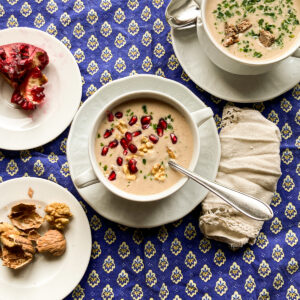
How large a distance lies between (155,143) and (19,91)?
775 mm

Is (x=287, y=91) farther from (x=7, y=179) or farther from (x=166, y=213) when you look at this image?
(x=7, y=179)

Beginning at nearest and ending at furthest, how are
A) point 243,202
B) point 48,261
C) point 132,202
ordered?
point 243,202 → point 132,202 → point 48,261

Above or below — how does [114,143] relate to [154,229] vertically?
above

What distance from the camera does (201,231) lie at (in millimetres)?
2158

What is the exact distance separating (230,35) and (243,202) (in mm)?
741

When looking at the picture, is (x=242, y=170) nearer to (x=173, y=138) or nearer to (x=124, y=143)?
(x=173, y=138)

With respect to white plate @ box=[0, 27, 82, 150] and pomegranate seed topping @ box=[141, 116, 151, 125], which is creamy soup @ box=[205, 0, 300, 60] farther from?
white plate @ box=[0, 27, 82, 150]

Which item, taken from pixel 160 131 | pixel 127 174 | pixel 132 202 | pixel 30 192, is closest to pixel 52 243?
pixel 30 192

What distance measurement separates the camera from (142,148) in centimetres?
182

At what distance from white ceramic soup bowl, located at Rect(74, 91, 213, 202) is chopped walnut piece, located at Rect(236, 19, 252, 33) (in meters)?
0.39

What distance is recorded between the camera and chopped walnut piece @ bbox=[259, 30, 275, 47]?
188 centimetres

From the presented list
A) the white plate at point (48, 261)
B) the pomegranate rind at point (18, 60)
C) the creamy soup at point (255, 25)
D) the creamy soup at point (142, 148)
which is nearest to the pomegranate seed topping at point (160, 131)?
the creamy soup at point (142, 148)

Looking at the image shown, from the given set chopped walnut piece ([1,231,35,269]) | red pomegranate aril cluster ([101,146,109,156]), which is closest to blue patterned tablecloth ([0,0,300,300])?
chopped walnut piece ([1,231,35,269])

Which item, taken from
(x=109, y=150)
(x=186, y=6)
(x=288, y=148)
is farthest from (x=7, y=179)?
(x=288, y=148)
